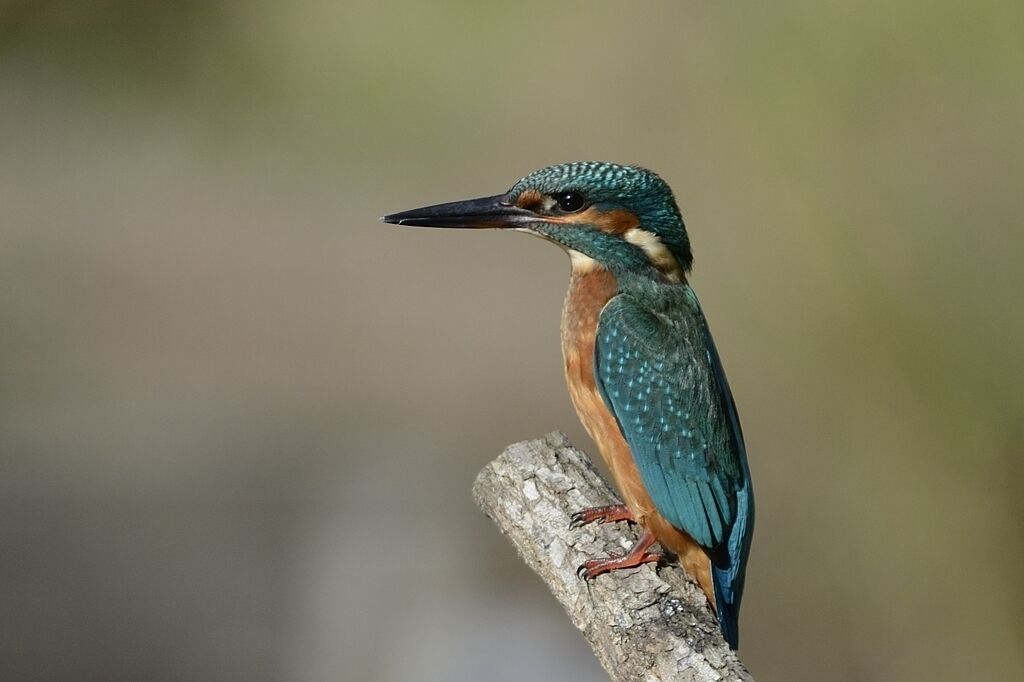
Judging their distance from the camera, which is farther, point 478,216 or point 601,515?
point 478,216

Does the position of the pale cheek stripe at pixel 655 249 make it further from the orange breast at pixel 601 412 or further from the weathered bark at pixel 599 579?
the weathered bark at pixel 599 579

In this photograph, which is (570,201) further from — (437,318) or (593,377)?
(437,318)

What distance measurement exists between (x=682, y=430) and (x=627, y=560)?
291mm

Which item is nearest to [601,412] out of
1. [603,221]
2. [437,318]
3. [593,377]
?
[593,377]

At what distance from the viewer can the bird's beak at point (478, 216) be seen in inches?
80.1

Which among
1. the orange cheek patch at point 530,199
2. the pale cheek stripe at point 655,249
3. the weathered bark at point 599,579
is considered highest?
the orange cheek patch at point 530,199

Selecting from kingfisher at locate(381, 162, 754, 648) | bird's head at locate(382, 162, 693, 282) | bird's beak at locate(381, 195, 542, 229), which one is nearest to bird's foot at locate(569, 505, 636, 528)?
kingfisher at locate(381, 162, 754, 648)

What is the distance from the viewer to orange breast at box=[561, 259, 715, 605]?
1904mm

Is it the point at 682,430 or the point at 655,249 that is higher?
the point at 655,249

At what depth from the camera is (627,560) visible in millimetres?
1716

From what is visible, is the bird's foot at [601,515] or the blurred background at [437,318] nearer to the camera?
the bird's foot at [601,515]

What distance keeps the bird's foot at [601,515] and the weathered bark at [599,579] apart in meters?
0.01

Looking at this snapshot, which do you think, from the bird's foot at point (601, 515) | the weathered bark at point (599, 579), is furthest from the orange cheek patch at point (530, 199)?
the bird's foot at point (601, 515)

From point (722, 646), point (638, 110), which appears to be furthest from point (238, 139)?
point (722, 646)
